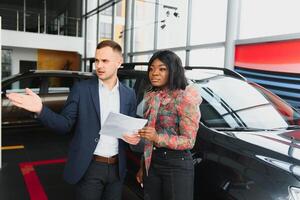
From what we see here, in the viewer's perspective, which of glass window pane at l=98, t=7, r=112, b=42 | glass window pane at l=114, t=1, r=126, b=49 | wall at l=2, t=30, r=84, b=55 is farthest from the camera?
glass window pane at l=98, t=7, r=112, b=42

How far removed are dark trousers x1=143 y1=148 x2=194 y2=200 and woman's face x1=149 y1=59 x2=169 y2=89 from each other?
1.27 feet

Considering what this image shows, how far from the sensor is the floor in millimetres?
3453

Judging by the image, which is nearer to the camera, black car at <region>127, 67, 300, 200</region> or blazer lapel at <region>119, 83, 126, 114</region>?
black car at <region>127, 67, 300, 200</region>

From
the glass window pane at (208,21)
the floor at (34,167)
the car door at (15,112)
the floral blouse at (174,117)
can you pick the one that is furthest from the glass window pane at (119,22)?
the floral blouse at (174,117)

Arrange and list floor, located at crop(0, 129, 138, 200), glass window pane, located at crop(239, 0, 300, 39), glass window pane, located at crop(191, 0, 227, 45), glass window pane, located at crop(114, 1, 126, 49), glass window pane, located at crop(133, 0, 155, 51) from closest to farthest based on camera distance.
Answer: floor, located at crop(0, 129, 138, 200) < glass window pane, located at crop(239, 0, 300, 39) < glass window pane, located at crop(191, 0, 227, 45) < glass window pane, located at crop(133, 0, 155, 51) < glass window pane, located at crop(114, 1, 126, 49)

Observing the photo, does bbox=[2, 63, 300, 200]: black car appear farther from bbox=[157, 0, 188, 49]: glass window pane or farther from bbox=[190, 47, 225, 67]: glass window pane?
bbox=[157, 0, 188, 49]: glass window pane

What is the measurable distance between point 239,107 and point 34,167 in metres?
3.03

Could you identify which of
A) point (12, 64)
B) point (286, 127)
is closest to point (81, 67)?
point (12, 64)

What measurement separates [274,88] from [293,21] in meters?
1.14

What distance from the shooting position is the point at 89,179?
1.91 m

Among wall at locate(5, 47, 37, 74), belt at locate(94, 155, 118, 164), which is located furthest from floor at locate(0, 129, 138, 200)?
wall at locate(5, 47, 37, 74)

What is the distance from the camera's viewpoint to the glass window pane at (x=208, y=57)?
684cm

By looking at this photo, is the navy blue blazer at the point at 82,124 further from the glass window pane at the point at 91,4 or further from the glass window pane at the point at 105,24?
the glass window pane at the point at 91,4

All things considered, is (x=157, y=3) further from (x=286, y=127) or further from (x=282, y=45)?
(x=286, y=127)
